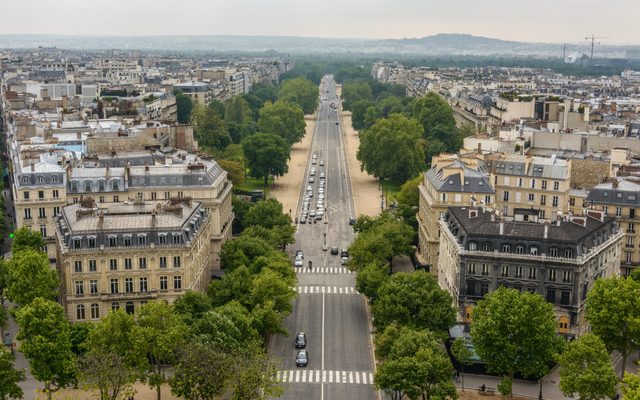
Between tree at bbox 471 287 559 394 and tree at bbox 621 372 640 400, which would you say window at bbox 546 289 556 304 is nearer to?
tree at bbox 471 287 559 394

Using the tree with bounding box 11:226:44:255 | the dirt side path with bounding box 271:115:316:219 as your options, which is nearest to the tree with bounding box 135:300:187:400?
the tree with bounding box 11:226:44:255

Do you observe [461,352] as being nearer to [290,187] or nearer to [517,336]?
[517,336]

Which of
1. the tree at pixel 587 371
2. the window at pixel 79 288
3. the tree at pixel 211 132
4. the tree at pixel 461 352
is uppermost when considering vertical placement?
Result: the tree at pixel 211 132

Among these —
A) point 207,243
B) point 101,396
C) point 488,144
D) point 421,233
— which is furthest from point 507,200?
point 101,396

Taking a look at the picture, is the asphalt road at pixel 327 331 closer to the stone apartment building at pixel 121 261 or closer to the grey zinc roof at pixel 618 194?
the stone apartment building at pixel 121 261

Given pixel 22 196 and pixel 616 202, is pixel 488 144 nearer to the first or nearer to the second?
pixel 616 202

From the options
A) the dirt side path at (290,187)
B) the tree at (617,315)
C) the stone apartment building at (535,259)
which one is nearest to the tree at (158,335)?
the stone apartment building at (535,259)

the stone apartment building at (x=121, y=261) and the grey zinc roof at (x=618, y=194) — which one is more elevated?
the grey zinc roof at (x=618, y=194)

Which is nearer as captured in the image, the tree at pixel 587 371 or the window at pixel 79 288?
the tree at pixel 587 371
